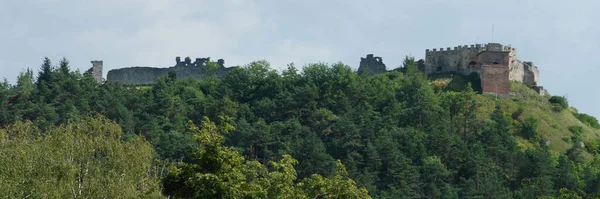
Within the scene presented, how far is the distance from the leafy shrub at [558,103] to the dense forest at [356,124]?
0.09m

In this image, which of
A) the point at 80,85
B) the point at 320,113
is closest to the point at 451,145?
the point at 320,113

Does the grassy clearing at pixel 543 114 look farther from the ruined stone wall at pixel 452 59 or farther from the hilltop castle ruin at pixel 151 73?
the hilltop castle ruin at pixel 151 73

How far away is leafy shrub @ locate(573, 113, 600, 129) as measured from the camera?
86.8 meters

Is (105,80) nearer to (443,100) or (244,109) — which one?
(244,109)

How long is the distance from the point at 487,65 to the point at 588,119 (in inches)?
302

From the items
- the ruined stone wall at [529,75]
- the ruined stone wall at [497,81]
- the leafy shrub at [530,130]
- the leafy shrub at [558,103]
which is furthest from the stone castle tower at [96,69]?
the leafy shrub at [530,130]

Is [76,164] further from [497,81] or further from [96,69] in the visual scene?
[96,69]

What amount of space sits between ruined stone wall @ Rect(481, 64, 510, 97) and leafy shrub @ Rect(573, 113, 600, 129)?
511 centimetres

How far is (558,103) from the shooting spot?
8650 centimetres

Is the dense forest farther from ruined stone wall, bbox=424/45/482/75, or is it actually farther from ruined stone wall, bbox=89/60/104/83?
ruined stone wall, bbox=89/60/104/83

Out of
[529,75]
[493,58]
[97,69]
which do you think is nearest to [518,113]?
[493,58]

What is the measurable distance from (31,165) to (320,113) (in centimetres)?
4076

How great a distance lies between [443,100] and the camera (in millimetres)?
84062

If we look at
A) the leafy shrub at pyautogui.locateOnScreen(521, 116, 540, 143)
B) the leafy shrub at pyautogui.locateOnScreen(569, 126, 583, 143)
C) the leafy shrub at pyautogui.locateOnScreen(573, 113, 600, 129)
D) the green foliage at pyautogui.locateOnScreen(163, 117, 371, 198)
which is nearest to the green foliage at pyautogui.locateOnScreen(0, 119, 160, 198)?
the green foliage at pyautogui.locateOnScreen(163, 117, 371, 198)
